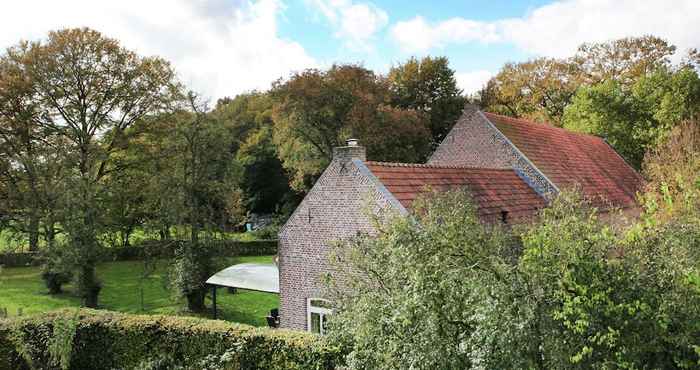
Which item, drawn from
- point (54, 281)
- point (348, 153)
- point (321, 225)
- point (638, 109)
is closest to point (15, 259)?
point (54, 281)

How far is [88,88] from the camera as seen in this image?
33031mm

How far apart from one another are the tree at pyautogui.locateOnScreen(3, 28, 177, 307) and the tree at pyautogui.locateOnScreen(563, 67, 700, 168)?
85.5 feet

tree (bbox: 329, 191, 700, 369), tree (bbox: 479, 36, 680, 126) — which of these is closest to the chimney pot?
tree (bbox: 329, 191, 700, 369)

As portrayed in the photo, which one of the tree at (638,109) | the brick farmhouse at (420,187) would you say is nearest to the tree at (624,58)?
the tree at (638,109)

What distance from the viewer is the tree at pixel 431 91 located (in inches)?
1677

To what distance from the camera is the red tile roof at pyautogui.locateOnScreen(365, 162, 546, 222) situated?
14952 mm

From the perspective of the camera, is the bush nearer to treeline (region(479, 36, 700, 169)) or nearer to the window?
the window

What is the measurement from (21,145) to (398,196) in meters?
28.0

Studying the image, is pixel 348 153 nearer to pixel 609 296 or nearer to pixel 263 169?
pixel 609 296

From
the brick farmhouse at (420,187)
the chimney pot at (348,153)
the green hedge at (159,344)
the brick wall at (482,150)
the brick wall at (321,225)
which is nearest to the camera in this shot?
the green hedge at (159,344)

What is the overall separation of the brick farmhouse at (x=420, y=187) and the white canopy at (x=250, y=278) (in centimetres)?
193

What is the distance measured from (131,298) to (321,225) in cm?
1438

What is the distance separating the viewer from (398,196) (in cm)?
1434

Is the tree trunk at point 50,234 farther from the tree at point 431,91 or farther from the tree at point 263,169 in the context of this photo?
the tree at point 263,169
